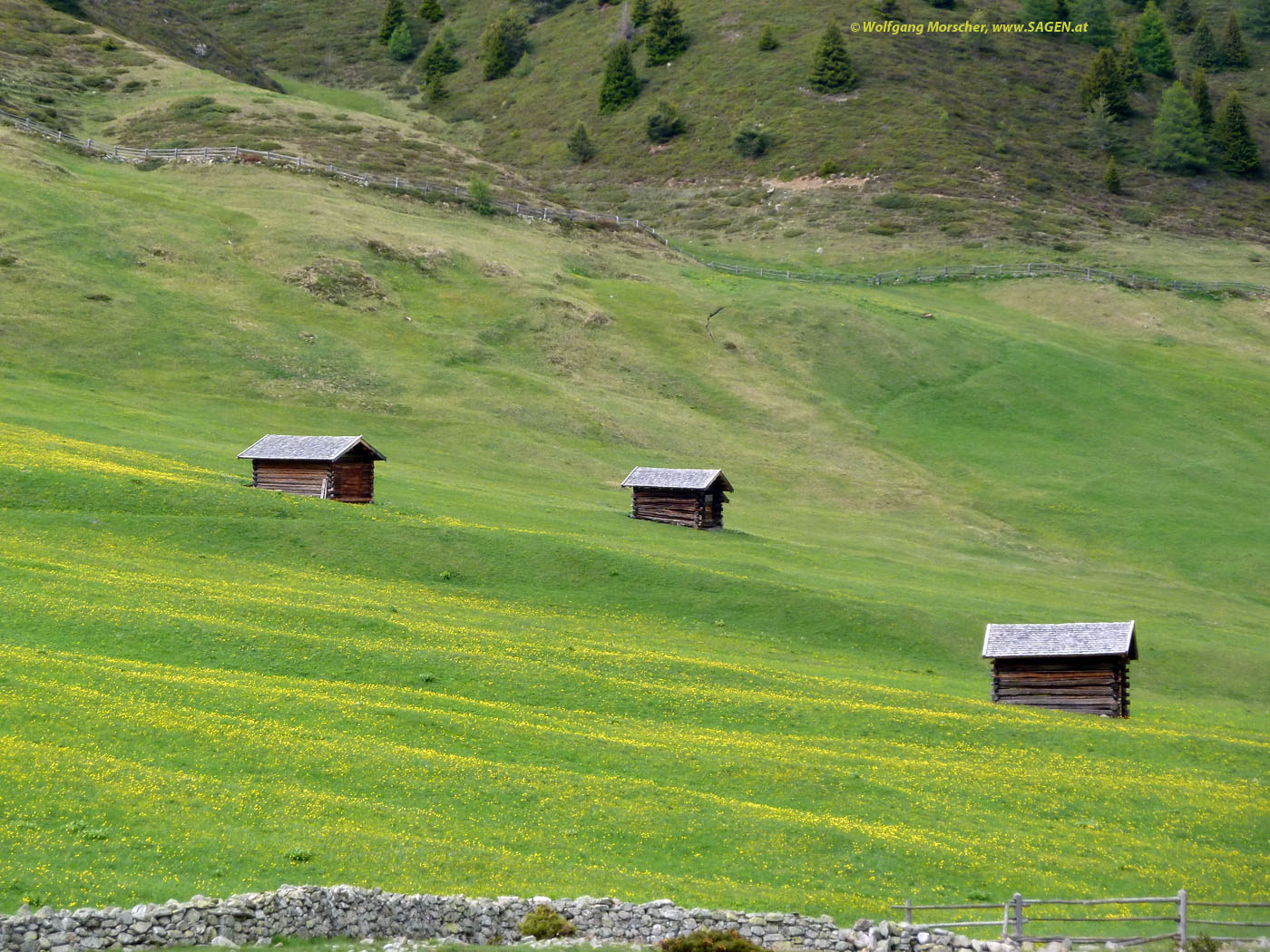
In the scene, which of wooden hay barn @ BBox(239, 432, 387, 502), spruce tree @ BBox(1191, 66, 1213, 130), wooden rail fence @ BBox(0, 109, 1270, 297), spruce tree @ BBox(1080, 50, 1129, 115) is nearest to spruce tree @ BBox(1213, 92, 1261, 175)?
spruce tree @ BBox(1191, 66, 1213, 130)

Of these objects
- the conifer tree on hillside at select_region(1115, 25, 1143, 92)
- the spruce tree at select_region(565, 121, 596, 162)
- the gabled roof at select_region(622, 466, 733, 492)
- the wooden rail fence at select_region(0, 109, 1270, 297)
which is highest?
the conifer tree on hillside at select_region(1115, 25, 1143, 92)

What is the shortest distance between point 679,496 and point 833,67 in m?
121

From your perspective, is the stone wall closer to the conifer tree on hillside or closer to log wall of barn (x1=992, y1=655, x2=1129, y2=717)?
log wall of barn (x1=992, y1=655, x2=1129, y2=717)

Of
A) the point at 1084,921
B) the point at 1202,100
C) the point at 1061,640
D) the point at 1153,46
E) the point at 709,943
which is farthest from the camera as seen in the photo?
the point at 1153,46

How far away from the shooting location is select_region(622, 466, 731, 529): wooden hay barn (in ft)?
237

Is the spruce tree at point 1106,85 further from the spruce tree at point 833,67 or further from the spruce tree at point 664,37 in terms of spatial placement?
the spruce tree at point 664,37

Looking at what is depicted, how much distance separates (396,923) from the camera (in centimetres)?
2505

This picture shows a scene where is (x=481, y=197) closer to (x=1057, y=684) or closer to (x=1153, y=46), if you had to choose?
(x=1057, y=684)

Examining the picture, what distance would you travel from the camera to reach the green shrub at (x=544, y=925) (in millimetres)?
25781

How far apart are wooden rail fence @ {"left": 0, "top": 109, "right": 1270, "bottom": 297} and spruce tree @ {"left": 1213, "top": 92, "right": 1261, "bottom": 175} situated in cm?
3961

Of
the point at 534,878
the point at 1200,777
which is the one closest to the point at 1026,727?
the point at 1200,777

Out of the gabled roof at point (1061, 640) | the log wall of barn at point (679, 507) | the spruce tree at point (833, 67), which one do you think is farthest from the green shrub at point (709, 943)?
the spruce tree at point (833, 67)

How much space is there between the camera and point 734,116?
177125 millimetres

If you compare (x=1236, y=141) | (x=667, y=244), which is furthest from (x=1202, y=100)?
(x=667, y=244)
